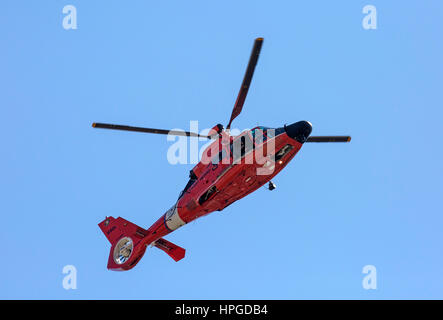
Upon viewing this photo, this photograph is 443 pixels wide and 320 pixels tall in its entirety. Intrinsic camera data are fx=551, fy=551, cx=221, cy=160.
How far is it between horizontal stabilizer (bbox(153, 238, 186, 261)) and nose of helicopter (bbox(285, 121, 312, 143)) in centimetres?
947

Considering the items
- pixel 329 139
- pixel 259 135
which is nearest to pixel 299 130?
pixel 259 135

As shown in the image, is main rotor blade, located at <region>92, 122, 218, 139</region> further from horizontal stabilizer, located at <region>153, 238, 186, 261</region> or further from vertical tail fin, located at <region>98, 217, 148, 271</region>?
horizontal stabilizer, located at <region>153, 238, 186, 261</region>

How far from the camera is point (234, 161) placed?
22531mm

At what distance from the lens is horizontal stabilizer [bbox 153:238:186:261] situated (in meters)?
27.7

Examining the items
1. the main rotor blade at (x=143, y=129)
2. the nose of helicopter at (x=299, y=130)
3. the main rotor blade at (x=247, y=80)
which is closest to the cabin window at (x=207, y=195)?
the main rotor blade at (x=143, y=129)

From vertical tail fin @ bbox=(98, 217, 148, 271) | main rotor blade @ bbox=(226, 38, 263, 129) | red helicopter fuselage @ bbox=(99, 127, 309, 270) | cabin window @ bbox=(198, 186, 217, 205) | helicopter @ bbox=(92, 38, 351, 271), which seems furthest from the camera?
vertical tail fin @ bbox=(98, 217, 148, 271)

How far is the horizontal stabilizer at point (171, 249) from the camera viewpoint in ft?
90.9

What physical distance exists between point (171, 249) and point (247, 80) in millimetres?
10814

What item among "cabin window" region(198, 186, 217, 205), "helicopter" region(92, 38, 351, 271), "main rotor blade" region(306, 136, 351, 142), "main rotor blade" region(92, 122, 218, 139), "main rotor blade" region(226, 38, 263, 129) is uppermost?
"main rotor blade" region(226, 38, 263, 129)

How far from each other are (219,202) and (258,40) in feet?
25.6

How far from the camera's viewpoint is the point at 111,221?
2927 centimetres

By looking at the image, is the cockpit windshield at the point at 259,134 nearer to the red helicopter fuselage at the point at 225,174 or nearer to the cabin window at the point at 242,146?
the red helicopter fuselage at the point at 225,174

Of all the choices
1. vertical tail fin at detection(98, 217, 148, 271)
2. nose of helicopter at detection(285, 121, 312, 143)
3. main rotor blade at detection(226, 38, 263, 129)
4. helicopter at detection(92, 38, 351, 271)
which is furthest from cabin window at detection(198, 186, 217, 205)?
vertical tail fin at detection(98, 217, 148, 271)

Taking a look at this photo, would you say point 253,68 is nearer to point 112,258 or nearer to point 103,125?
point 103,125
